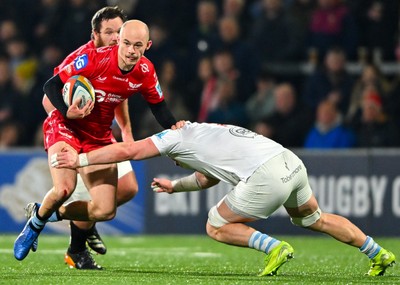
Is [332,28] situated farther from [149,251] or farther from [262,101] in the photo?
[149,251]

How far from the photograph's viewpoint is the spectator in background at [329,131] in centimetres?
1270

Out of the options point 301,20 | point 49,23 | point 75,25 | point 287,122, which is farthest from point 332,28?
point 49,23

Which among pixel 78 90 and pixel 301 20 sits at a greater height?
pixel 78 90

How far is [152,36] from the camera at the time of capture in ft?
47.2

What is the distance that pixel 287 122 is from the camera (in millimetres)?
13156

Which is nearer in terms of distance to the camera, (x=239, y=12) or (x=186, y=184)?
(x=186, y=184)

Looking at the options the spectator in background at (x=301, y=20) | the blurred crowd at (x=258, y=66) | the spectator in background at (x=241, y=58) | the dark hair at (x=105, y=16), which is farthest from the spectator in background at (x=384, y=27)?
the dark hair at (x=105, y=16)

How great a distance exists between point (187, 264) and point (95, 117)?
5.11 ft

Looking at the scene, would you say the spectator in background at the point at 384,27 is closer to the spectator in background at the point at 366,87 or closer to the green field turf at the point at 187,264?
the spectator in background at the point at 366,87

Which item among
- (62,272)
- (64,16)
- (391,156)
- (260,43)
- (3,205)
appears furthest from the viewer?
(64,16)

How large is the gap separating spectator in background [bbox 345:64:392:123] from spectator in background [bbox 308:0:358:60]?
0.82 metres

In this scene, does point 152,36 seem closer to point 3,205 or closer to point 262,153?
point 3,205

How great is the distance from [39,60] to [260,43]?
11.2 feet

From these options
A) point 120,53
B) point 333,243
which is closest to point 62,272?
point 120,53
